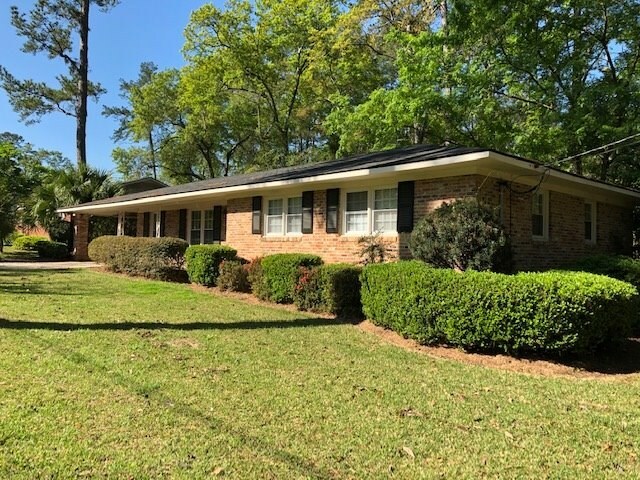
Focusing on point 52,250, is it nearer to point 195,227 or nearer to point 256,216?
point 195,227

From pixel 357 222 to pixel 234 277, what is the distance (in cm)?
341

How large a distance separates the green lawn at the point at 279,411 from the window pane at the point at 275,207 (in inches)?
262

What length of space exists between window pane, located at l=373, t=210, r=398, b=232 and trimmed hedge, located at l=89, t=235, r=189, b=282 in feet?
22.6

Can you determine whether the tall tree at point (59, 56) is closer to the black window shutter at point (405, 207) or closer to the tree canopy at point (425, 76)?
the tree canopy at point (425, 76)

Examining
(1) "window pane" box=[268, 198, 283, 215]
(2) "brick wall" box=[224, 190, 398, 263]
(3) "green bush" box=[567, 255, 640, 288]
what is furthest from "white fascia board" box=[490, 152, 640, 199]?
(1) "window pane" box=[268, 198, 283, 215]

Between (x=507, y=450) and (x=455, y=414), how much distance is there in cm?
77

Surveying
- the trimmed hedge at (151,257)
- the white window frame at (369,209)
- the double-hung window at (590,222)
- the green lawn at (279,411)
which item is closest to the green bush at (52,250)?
the trimmed hedge at (151,257)

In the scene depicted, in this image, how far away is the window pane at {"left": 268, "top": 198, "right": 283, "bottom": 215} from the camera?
545 inches

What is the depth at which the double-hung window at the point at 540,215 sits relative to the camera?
11.0m

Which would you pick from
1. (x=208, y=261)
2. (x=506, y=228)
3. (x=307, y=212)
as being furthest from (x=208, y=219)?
(x=506, y=228)

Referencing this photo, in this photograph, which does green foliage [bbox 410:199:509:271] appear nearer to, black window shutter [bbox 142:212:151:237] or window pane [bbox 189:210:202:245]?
window pane [bbox 189:210:202:245]

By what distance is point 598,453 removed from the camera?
149 inches

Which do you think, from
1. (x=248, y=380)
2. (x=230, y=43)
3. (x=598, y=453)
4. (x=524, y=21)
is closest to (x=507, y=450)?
(x=598, y=453)

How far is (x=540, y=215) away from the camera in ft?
36.8
